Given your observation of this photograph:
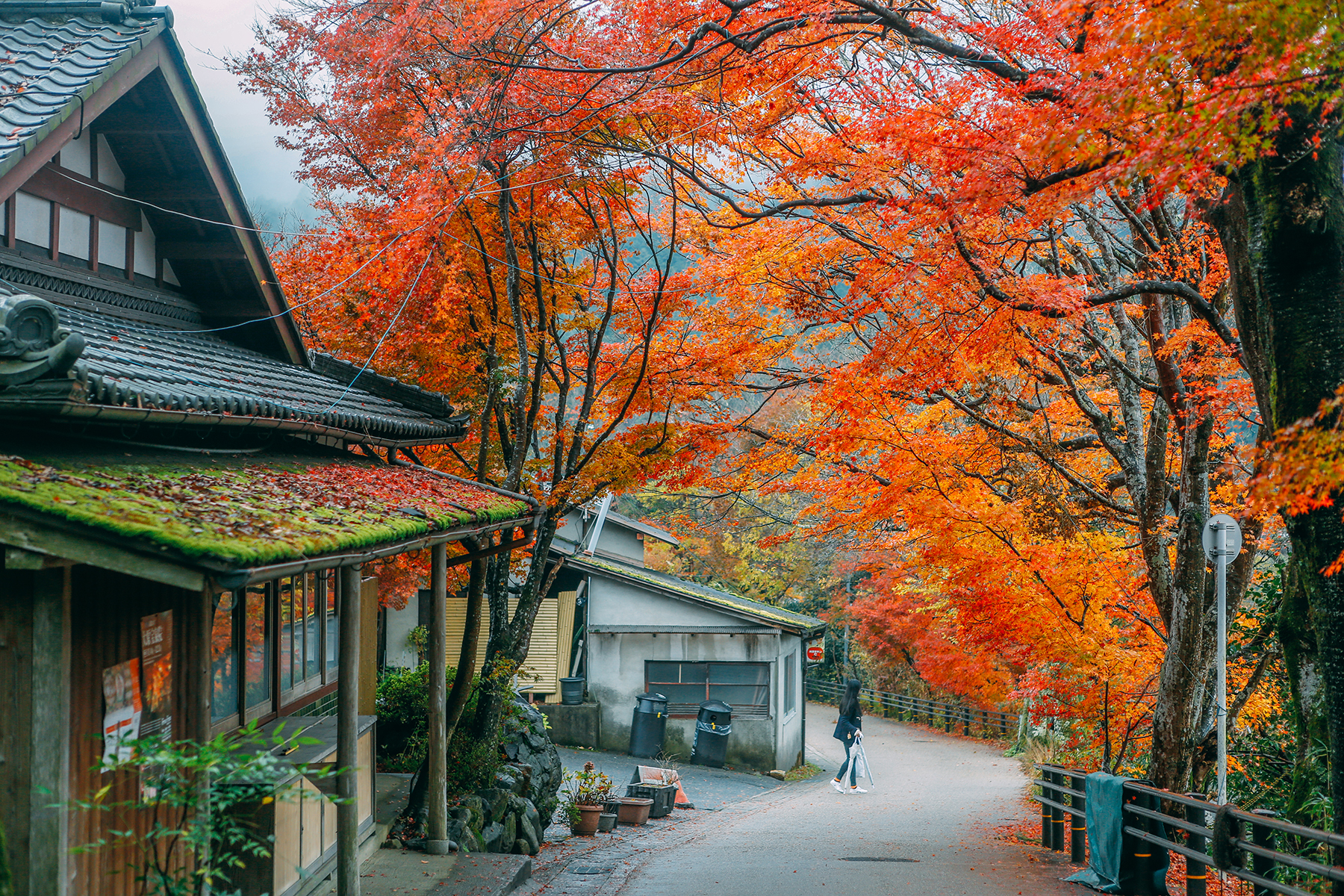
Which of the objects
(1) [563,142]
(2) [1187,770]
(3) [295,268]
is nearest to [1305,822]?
(2) [1187,770]

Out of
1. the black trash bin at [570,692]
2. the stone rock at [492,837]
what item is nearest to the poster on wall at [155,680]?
the stone rock at [492,837]

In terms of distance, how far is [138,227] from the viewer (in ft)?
25.2

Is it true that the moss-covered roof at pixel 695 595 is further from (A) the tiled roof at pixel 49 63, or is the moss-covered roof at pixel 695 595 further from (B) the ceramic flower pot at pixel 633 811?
(A) the tiled roof at pixel 49 63

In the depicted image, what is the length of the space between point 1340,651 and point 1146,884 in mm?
3506

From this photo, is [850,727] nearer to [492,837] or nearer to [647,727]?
[647,727]

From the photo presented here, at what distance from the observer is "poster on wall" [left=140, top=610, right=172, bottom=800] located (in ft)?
18.3

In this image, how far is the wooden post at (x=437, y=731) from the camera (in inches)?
358

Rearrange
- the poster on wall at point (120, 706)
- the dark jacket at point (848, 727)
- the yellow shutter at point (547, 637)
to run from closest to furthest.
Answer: the poster on wall at point (120, 706), the dark jacket at point (848, 727), the yellow shutter at point (547, 637)

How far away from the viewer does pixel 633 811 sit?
1385 cm

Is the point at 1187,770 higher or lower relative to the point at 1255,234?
lower

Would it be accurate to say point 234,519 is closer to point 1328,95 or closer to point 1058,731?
point 1328,95

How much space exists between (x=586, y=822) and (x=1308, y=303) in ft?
33.9

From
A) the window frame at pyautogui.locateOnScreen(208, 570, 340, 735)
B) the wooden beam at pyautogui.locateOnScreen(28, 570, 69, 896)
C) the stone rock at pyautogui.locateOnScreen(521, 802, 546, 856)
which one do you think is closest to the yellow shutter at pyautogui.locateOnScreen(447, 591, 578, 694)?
the stone rock at pyautogui.locateOnScreen(521, 802, 546, 856)

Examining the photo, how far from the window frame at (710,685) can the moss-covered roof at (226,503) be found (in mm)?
15788
